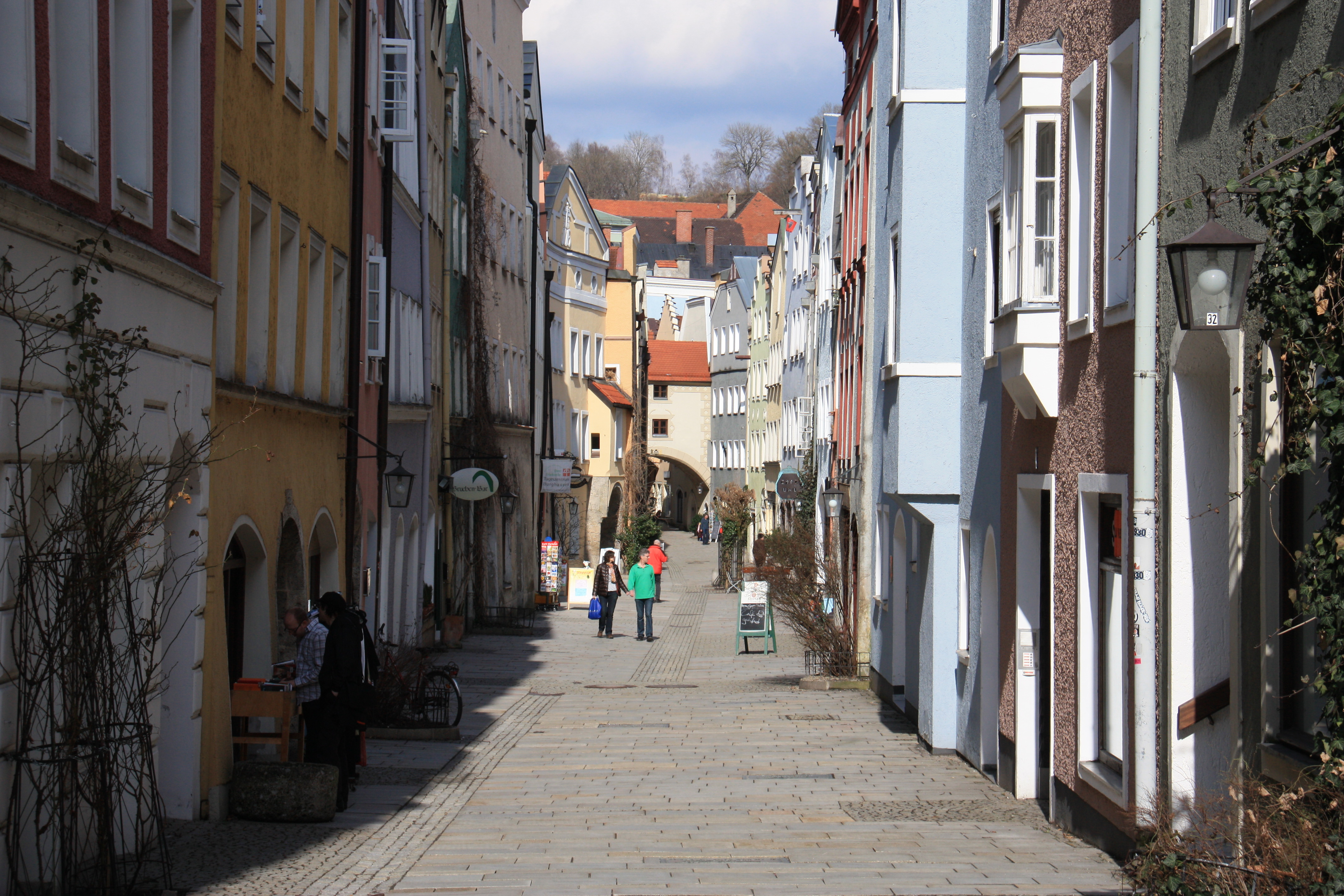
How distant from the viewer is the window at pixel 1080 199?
10656 mm

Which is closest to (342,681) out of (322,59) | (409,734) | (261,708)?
(261,708)

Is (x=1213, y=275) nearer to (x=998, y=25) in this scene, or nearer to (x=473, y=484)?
(x=998, y=25)

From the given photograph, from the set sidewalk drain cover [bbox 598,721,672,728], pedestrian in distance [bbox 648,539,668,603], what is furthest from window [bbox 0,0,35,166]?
pedestrian in distance [bbox 648,539,668,603]

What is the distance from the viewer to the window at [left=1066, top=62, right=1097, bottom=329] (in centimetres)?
1066

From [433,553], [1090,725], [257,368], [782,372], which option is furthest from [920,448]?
[782,372]

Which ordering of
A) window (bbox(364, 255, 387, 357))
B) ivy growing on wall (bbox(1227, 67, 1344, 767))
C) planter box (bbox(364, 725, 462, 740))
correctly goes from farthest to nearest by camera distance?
window (bbox(364, 255, 387, 357))
planter box (bbox(364, 725, 462, 740))
ivy growing on wall (bbox(1227, 67, 1344, 767))

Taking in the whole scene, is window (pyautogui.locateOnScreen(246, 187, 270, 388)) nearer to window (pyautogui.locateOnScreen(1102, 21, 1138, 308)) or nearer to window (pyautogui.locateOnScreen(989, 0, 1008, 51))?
window (pyautogui.locateOnScreen(989, 0, 1008, 51))

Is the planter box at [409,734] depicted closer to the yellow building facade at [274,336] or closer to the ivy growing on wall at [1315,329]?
the yellow building facade at [274,336]

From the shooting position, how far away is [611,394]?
184 feet

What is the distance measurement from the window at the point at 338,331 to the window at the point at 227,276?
3.75 meters

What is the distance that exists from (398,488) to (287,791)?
8.63m

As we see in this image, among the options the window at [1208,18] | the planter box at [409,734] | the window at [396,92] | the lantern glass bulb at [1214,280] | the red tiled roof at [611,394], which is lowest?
the planter box at [409,734]

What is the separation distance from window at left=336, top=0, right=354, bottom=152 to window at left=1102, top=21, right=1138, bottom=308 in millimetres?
9563

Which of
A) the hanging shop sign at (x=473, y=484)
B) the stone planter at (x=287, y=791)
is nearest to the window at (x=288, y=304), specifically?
the stone planter at (x=287, y=791)
